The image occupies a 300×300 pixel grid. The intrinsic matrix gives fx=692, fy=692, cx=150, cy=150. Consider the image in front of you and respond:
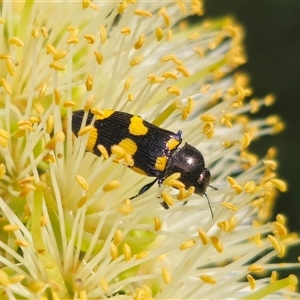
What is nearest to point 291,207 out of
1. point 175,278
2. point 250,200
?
point 250,200

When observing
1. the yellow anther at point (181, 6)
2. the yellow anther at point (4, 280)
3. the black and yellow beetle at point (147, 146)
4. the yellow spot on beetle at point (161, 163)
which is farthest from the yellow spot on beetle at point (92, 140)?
the yellow anther at point (181, 6)

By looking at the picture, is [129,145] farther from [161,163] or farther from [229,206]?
[229,206]

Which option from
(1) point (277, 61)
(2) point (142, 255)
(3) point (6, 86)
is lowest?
(1) point (277, 61)

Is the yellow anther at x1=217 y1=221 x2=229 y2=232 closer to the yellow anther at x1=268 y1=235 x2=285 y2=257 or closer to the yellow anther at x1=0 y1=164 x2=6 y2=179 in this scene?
the yellow anther at x1=268 y1=235 x2=285 y2=257

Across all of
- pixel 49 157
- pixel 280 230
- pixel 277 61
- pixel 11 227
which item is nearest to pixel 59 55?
pixel 49 157

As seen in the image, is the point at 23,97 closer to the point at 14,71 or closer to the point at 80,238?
the point at 14,71

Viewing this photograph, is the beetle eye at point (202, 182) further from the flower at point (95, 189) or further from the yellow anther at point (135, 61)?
the yellow anther at point (135, 61)

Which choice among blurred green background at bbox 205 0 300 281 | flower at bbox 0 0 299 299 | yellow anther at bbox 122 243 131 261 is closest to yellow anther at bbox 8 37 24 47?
flower at bbox 0 0 299 299
